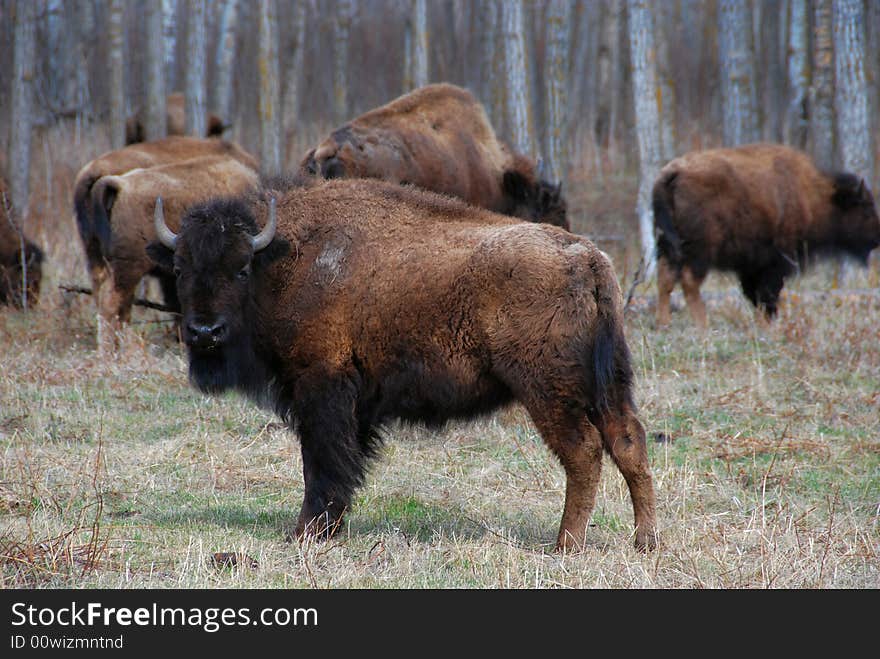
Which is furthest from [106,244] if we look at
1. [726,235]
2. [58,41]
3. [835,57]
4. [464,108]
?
[58,41]

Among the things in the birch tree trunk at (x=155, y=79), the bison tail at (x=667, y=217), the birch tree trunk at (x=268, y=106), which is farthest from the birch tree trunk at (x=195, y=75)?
the bison tail at (x=667, y=217)

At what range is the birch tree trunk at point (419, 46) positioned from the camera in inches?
743

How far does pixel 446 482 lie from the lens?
698cm

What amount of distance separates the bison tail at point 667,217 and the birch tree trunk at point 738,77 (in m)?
5.87

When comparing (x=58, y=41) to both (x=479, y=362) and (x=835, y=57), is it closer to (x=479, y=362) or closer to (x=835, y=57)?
(x=835, y=57)

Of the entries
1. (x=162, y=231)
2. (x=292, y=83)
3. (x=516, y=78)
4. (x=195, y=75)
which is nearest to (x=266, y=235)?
(x=162, y=231)

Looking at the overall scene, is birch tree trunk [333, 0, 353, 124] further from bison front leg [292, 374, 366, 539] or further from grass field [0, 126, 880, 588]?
bison front leg [292, 374, 366, 539]

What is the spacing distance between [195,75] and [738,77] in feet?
28.6

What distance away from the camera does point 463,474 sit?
7.13 meters

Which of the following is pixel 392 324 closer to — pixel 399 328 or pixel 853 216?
pixel 399 328

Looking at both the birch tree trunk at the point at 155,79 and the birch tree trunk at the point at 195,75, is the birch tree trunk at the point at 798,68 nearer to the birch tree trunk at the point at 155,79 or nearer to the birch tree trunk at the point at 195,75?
the birch tree trunk at the point at 195,75

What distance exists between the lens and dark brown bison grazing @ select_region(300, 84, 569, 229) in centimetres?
1025

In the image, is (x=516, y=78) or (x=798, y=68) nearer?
(x=516, y=78)

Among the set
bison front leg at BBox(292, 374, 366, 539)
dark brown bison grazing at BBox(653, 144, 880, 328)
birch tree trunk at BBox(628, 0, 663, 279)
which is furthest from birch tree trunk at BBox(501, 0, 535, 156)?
bison front leg at BBox(292, 374, 366, 539)
